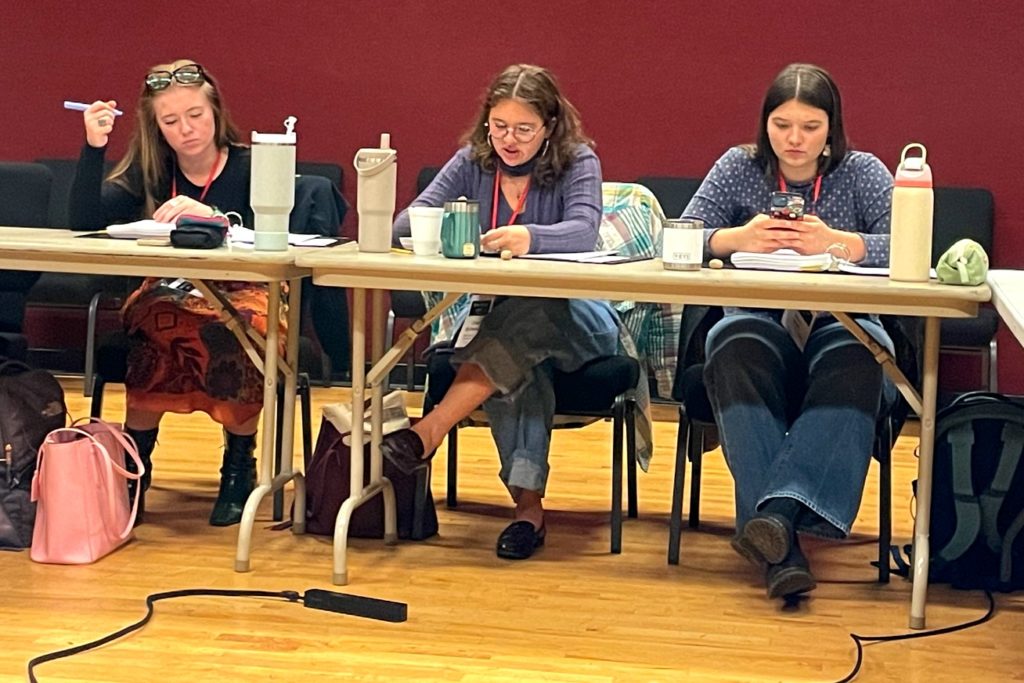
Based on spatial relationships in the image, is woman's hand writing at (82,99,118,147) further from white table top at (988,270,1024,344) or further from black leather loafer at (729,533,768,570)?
white table top at (988,270,1024,344)

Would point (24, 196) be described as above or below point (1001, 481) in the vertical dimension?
above

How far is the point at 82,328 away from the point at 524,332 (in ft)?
10.1

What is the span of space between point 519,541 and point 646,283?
0.78 m

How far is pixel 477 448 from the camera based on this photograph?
4.68 m

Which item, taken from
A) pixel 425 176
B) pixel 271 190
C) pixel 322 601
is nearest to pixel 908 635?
pixel 322 601

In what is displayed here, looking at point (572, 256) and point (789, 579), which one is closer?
point (789, 579)

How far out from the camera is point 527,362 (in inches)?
130

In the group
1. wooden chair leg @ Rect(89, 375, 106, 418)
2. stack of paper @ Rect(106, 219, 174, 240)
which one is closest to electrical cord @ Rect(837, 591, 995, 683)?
stack of paper @ Rect(106, 219, 174, 240)

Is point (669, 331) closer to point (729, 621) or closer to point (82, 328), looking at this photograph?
point (729, 621)

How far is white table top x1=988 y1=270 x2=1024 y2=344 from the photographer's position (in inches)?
97.9

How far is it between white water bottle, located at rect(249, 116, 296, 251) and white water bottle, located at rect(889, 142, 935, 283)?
4.11 feet

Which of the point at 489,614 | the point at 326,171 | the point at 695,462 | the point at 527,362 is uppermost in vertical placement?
the point at 326,171

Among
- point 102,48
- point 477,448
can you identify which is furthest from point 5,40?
point 477,448

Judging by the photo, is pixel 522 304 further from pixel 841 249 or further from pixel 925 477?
pixel 925 477
